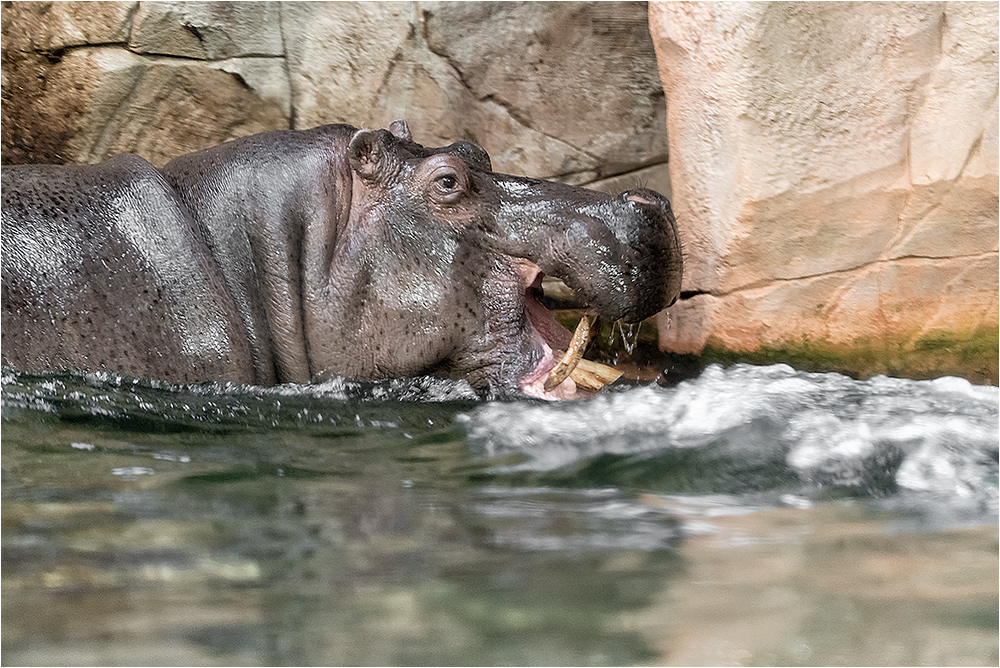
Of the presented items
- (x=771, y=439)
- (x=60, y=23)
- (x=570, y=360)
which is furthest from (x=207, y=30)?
(x=771, y=439)

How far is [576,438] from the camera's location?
117 inches

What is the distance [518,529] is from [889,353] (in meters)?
2.66

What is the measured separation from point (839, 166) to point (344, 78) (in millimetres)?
2482

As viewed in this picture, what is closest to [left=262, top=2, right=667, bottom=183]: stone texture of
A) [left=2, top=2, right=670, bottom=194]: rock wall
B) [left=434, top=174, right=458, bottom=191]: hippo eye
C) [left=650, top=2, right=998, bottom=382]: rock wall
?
[left=2, top=2, right=670, bottom=194]: rock wall

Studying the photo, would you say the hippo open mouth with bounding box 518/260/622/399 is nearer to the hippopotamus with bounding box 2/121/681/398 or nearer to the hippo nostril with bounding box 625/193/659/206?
the hippopotamus with bounding box 2/121/681/398

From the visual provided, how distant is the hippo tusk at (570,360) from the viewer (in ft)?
11.5

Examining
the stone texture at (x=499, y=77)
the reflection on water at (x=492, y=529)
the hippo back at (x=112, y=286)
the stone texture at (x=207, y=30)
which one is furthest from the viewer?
the stone texture at (x=499, y=77)

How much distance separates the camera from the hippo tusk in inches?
138

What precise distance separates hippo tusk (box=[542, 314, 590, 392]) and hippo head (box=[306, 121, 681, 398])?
0.05 metres

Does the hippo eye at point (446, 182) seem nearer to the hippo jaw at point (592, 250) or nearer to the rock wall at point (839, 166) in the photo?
the hippo jaw at point (592, 250)

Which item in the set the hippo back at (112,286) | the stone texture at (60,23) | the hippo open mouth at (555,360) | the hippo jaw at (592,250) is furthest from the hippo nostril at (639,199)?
the stone texture at (60,23)

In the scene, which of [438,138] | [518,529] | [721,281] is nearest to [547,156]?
[438,138]

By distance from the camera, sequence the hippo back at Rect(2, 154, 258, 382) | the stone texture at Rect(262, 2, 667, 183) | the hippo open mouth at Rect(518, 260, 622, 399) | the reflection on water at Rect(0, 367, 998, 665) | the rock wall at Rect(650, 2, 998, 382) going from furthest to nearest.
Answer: the stone texture at Rect(262, 2, 667, 183), the rock wall at Rect(650, 2, 998, 382), the hippo open mouth at Rect(518, 260, 622, 399), the hippo back at Rect(2, 154, 258, 382), the reflection on water at Rect(0, 367, 998, 665)

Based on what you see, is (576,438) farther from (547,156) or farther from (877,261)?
(547,156)
